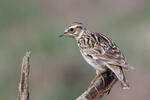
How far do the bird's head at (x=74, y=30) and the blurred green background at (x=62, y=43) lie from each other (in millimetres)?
3415

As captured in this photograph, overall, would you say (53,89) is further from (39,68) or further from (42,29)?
(42,29)

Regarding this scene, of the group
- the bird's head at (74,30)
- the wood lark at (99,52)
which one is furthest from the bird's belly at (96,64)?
the bird's head at (74,30)

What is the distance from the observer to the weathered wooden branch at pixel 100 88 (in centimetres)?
589

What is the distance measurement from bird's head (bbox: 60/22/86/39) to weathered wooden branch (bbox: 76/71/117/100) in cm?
89

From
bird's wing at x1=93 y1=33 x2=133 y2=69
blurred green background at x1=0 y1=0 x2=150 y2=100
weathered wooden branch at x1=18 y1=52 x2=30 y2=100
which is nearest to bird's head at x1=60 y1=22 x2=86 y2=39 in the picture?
bird's wing at x1=93 y1=33 x2=133 y2=69

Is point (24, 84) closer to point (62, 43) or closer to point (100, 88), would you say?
point (100, 88)

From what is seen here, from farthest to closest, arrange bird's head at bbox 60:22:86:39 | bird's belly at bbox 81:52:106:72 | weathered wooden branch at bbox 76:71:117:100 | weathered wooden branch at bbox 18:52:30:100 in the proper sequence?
bird's head at bbox 60:22:86:39 → bird's belly at bbox 81:52:106:72 → weathered wooden branch at bbox 76:71:117:100 → weathered wooden branch at bbox 18:52:30:100

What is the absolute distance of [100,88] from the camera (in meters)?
6.33

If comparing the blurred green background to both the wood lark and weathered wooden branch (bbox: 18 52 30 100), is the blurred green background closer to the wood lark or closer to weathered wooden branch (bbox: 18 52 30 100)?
the wood lark

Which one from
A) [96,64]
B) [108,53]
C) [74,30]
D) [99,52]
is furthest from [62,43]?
[96,64]

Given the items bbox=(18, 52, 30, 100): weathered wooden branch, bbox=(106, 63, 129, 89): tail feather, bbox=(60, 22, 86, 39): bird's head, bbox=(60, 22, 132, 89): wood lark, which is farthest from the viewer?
bbox=(60, 22, 86, 39): bird's head

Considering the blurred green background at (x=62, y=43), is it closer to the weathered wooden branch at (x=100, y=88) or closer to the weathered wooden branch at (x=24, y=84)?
the weathered wooden branch at (x=100, y=88)

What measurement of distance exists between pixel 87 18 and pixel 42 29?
315 cm

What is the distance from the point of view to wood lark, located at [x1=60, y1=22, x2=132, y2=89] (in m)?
7.19
